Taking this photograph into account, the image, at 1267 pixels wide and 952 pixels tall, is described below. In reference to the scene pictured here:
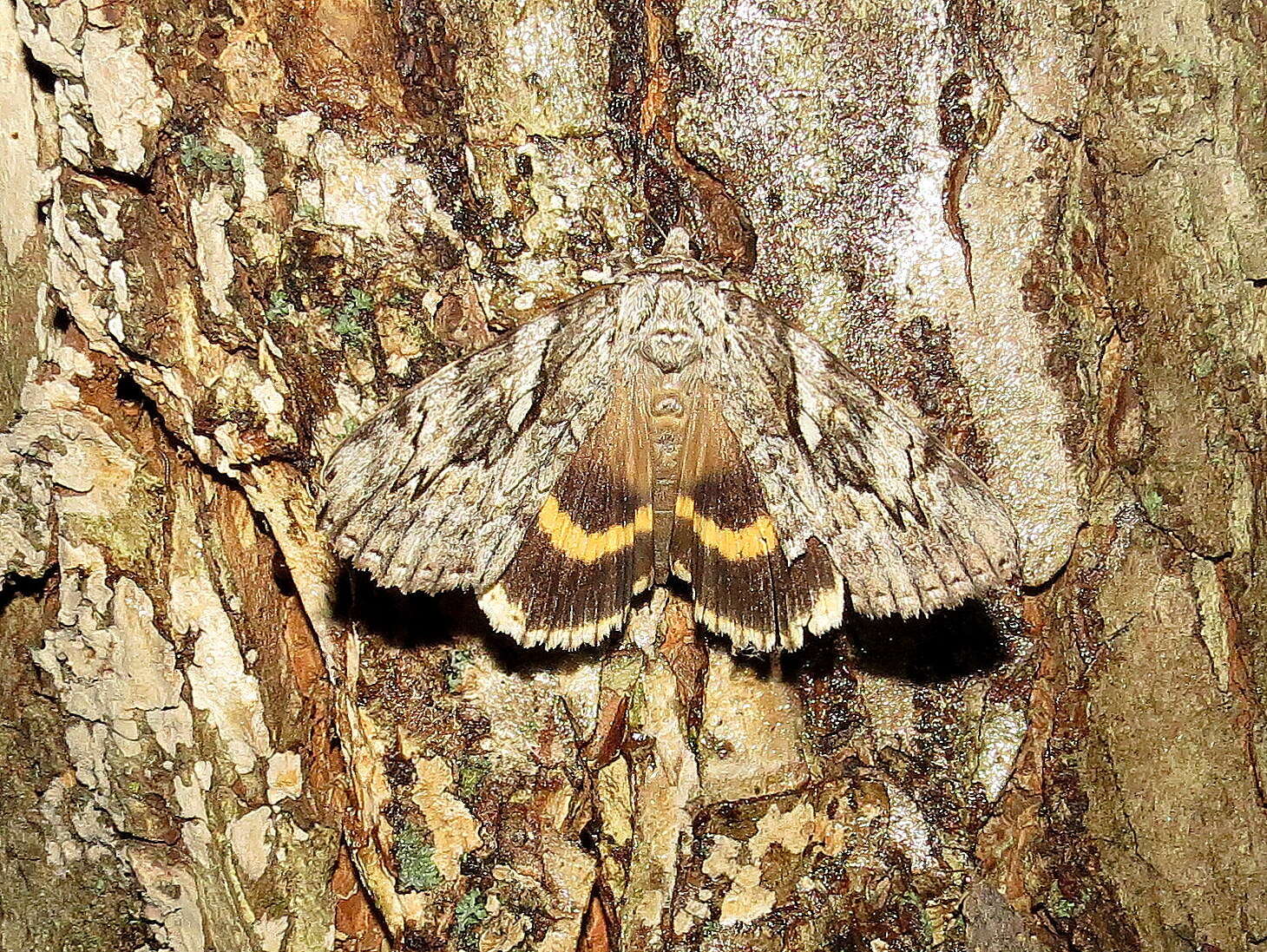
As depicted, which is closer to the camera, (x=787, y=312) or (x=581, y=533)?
(x=787, y=312)

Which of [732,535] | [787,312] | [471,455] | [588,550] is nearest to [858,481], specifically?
[732,535]

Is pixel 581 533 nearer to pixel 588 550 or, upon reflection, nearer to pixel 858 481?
pixel 588 550

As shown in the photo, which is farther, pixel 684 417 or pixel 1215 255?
A: pixel 684 417

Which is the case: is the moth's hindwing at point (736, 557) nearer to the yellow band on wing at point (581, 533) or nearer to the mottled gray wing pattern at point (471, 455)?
the yellow band on wing at point (581, 533)

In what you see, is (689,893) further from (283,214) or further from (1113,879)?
(283,214)

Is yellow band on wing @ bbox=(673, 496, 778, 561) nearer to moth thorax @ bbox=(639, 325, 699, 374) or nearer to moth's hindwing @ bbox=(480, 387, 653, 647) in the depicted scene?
moth's hindwing @ bbox=(480, 387, 653, 647)

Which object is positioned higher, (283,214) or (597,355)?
(283,214)

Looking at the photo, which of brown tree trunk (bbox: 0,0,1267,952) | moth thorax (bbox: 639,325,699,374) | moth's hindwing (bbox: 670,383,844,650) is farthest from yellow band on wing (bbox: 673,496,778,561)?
moth thorax (bbox: 639,325,699,374)

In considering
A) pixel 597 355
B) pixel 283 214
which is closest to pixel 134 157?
pixel 283 214
